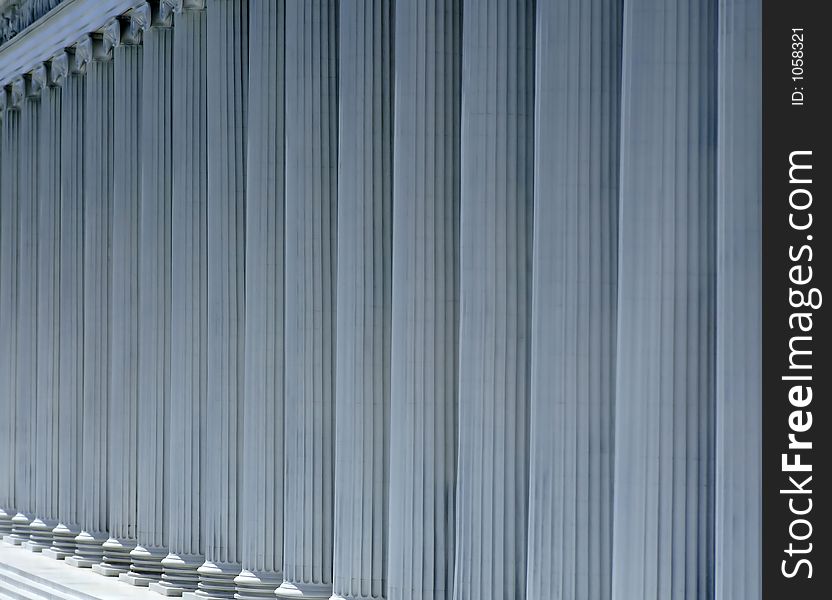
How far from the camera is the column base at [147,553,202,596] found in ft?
158

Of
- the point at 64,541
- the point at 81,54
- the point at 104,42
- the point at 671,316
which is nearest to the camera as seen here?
the point at 671,316

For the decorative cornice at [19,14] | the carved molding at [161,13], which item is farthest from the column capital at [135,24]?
the decorative cornice at [19,14]

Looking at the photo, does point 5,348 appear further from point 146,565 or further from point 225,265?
point 225,265

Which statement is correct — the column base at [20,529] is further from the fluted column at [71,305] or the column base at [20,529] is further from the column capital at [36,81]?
the column capital at [36,81]

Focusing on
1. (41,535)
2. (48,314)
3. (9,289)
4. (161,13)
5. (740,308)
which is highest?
(161,13)

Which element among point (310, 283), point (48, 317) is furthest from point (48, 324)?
point (310, 283)

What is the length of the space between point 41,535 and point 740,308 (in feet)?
146

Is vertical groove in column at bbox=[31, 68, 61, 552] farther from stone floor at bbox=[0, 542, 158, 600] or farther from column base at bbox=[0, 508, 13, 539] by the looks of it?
column base at bbox=[0, 508, 13, 539]

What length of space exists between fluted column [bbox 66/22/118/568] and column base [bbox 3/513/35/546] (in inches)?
302

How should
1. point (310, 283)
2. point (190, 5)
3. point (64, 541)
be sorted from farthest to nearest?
point (64, 541) < point (190, 5) < point (310, 283)

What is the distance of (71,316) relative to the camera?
61.3 meters

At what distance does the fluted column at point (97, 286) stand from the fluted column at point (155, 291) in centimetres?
487

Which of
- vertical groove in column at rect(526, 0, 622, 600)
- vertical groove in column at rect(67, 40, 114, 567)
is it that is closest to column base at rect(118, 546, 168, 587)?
vertical groove in column at rect(67, 40, 114, 567)

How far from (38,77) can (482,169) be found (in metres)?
37.0
